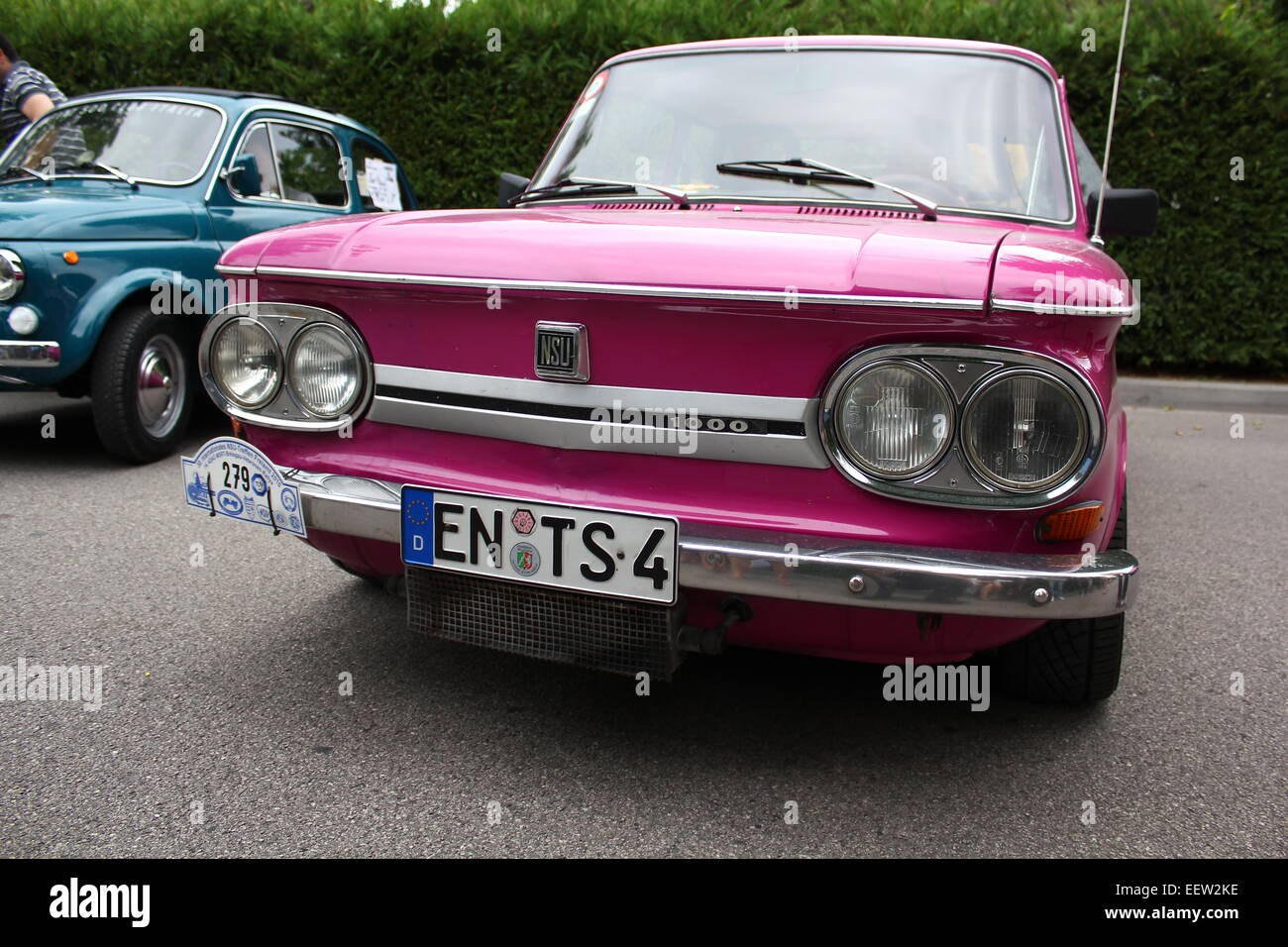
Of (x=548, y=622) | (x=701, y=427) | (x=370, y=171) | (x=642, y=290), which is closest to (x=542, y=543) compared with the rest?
(x=548, y=622)

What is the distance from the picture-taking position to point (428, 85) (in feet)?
25.3

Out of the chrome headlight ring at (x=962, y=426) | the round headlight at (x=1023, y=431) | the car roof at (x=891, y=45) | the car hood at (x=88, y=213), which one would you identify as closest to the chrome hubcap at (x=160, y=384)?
the car hood at (x=88, y=213)

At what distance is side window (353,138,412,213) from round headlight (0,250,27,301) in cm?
211

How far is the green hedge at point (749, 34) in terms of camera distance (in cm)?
701

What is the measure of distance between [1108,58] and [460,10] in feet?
15.2

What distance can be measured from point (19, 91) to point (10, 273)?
2.35 metres

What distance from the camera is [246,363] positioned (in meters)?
2.23

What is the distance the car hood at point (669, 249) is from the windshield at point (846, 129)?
0.23m

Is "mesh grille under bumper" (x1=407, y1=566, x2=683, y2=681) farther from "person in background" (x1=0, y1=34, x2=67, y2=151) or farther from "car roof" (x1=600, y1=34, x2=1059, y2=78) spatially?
"person in background" (x1=0, y1=34, x2=67, y2=151)

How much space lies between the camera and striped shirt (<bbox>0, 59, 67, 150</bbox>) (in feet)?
19.0

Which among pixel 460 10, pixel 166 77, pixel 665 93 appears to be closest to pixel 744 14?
pixel 460 10

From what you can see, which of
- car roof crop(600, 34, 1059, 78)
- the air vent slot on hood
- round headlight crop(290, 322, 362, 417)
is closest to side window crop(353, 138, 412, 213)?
car roof crop(600, 34, 1059, 78)
